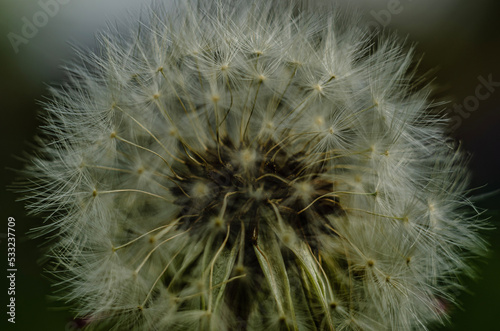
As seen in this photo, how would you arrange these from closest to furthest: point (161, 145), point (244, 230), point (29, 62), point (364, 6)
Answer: point (244, 230) → point (161, 145) → point (364, 6) → point (29, 62)

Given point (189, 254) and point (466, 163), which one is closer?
point (189, 254)

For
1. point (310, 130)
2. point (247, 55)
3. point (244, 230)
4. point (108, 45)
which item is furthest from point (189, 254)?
point (108, 45)

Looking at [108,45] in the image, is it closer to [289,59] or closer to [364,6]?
[289,59]

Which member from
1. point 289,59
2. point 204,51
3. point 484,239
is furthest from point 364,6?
point 484,239

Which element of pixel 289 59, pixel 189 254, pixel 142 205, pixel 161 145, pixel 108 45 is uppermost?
pixel 108 45

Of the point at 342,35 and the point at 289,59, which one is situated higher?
the point at 342,35

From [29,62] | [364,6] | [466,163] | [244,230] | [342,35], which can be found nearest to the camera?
[244,230]
